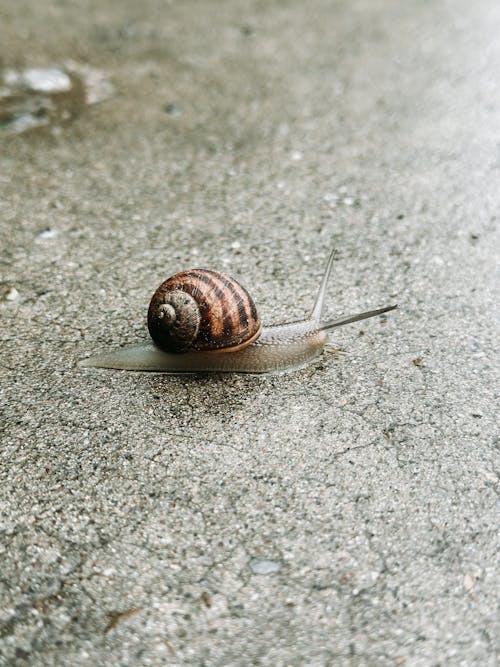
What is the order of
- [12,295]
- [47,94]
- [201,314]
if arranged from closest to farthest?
Result: [201,314] → [12,295] → [47,94]

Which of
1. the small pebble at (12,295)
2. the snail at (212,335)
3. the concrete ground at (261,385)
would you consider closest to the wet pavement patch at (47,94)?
the concrete ground at (261,385)

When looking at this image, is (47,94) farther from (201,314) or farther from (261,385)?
(261,385)

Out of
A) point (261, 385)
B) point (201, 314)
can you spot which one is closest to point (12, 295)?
point (201, 314)

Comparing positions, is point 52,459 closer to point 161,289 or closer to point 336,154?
point 161,289

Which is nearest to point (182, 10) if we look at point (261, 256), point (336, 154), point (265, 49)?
point (265, 49)

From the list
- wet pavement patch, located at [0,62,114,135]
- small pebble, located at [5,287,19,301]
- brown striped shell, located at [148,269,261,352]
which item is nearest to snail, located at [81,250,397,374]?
brown striped shell, located at [148,269,261,352]

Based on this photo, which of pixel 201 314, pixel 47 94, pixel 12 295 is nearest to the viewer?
pixel 201 314

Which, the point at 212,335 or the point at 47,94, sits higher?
the point at 47,94
